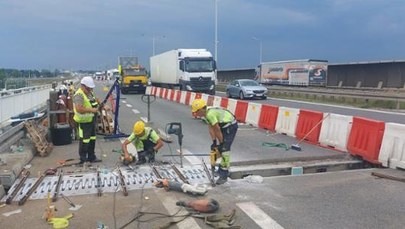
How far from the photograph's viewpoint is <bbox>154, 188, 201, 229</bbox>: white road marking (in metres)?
5.58

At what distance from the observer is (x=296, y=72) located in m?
55.2

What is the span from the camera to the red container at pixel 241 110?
57.1 feet

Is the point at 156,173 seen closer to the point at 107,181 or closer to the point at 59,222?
the point at 107,181

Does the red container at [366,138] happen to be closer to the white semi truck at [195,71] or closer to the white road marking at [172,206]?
the white road marking at [172,206]

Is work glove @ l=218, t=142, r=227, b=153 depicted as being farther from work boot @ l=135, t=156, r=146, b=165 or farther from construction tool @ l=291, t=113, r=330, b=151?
construction tool @ l=291, t=113, r=330, b=151

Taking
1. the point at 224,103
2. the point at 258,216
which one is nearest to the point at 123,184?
the point at 258,216

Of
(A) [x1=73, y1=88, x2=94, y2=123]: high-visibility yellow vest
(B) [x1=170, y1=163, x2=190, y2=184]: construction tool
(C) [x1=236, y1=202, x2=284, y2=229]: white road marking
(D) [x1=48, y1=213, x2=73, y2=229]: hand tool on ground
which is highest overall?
(A) [x1=73, y1=88, x2=94, y2=123]: high-visibility yellow vest

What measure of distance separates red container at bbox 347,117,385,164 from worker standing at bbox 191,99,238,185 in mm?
3292

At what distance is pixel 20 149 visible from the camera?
9922 millimetres

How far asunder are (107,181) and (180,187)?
4.86ft

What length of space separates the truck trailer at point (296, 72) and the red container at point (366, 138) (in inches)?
1695

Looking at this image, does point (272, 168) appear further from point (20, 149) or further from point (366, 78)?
point (366, 78)

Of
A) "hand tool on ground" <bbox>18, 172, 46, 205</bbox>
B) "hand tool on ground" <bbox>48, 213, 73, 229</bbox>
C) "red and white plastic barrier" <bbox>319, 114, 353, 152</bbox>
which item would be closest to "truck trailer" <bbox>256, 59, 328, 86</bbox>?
"red and white plastic barrier" <bbox>319, 114, 353, 152</bbox>

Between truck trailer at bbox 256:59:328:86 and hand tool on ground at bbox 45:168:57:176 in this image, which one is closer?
hand tool on ground at bbox 45:168:57:176
